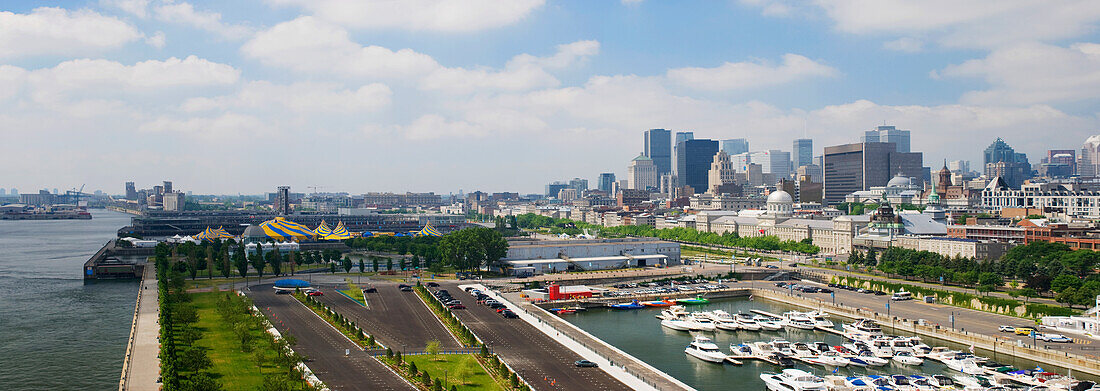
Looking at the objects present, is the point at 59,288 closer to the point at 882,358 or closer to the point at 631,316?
the point at 631,316

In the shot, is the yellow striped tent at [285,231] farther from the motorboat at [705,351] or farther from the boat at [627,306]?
the motorboat at [705,351]

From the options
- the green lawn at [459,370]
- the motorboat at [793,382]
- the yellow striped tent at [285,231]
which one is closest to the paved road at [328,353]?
the green lawn at [459,370]

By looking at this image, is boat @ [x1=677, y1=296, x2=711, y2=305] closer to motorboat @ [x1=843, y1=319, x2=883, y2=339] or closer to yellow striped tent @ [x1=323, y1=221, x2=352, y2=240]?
motorboat @ [x1=843, y1=319, x2=883, y2=339]

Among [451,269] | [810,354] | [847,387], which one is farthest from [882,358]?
[451,269]

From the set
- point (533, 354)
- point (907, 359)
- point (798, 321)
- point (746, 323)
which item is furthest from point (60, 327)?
point (907, 359)

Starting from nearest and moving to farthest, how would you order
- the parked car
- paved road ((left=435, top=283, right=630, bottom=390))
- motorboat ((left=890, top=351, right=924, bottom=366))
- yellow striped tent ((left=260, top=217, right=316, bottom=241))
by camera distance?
paved road ((left=435, top=283, right=630, bottom=390)) < the parked car < motorboat ((left=890, top=351, right=924, bottom=366)) < yellow striped tent ((left=260, top=217, right=316, bottom=241))

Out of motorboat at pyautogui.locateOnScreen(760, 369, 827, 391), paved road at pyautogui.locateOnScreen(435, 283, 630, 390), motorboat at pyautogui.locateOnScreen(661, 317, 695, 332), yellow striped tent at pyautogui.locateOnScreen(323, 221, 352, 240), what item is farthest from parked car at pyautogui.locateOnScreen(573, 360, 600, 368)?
yellow striped tent at pyautogui.locateOnScreen(323, 221, 352, 240)
